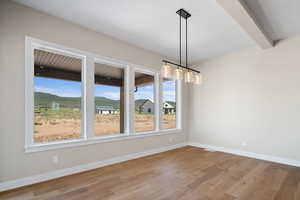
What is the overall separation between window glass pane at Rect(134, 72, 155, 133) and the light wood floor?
1.04 m

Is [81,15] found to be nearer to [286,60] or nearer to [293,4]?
[293,4]

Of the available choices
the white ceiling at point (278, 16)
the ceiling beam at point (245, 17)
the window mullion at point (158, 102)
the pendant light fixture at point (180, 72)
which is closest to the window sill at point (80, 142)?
the window mullion at point (158, 102)

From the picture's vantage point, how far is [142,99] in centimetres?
446

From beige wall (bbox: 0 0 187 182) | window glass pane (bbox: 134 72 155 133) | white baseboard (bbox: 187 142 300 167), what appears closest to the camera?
beige wall (bbox: 0 0 187 182)

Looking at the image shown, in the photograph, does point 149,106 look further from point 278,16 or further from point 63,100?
point 278,16

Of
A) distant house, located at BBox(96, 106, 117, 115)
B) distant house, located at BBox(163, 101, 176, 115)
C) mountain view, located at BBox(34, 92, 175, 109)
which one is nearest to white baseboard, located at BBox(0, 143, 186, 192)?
distant house, located at BBox(96, 106, 117, 115)

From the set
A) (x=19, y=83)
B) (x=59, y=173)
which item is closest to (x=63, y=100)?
(x=19, y=83)

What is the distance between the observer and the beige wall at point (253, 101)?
11.9ft

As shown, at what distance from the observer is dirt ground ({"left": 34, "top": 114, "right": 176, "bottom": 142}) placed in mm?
2854

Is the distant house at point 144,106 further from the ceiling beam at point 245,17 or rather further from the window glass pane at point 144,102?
→ the ceiling beam at point 245,17

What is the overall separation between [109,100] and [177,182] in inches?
92.0

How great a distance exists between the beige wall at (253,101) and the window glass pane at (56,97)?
153 inches

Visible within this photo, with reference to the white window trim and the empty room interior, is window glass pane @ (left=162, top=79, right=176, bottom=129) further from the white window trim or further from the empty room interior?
the white window trim

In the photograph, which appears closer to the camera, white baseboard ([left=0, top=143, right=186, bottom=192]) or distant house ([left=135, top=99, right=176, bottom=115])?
white baseboard ([left=0, top=143, right=186, bottom=192])
